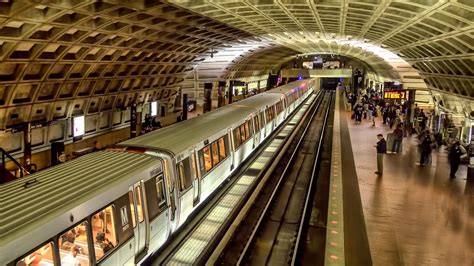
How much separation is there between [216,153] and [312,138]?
593 inches

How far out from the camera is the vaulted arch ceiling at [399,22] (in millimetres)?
11602

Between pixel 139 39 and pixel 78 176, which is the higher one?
pixel 139 39

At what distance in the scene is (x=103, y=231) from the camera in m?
6.21

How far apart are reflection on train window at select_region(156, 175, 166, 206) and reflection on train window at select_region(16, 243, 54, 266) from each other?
2.92m

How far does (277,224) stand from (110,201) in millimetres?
→ 5867

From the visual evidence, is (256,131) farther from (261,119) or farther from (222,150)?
(222,150)

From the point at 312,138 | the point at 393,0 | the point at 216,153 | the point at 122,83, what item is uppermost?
the point at 393,0

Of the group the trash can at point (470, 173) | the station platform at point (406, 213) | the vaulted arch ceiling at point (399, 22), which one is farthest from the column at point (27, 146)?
the trash can at point (470, 173)

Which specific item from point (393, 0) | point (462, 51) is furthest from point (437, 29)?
point (393, 0)

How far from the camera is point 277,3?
15.1 m

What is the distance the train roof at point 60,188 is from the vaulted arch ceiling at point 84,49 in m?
5.80

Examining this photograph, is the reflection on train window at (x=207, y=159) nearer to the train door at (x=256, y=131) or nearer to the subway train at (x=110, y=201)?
the subway train at (x=110, y=201)

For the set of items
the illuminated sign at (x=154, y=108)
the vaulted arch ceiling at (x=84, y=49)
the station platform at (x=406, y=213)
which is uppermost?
the vaulted arch ceiling at (x=84, y=49)

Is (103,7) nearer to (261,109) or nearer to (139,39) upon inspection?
(139,39)
